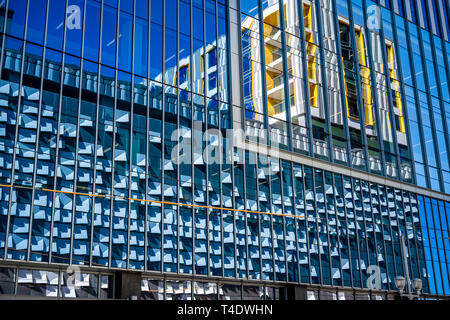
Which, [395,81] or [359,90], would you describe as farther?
[395,81]

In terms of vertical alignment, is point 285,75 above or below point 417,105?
below

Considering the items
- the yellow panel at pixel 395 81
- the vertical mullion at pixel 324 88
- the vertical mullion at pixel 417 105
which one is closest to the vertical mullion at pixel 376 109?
the yellow panel at pixel 395 81

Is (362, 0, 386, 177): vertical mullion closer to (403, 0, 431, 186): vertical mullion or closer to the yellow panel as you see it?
the yellow panel

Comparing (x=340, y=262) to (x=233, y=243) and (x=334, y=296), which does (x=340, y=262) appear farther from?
(x=233, y=243)

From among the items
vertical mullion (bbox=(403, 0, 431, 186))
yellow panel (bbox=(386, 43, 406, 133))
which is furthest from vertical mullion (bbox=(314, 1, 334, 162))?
vertical mullion (bbox=(403, 0, 431, 186))

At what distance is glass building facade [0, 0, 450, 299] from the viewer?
21469mm

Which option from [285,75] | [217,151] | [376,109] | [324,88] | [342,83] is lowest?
[217,151]

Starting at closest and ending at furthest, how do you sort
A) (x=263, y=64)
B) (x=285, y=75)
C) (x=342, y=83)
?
(x=263, y=64), (x=285, y=75), (x=342, y=83)

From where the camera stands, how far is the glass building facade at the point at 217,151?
21.5 meters

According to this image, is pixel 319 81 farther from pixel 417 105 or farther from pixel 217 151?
pixel 417 105

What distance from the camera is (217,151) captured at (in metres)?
26.9

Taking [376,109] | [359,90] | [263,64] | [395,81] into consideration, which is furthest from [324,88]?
[395,81]
